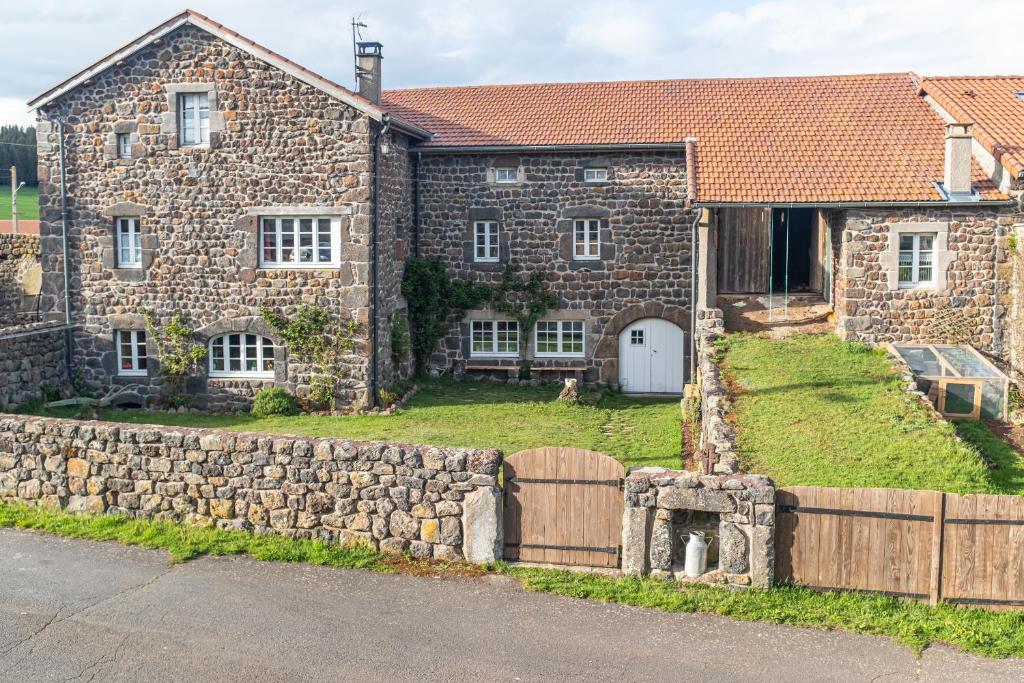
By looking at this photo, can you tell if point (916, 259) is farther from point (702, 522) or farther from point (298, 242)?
point (298, 242)

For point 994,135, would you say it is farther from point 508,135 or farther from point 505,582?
point 505,582

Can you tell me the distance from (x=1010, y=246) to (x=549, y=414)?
9267mm

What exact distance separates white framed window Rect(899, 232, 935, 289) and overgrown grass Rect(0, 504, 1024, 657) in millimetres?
11287

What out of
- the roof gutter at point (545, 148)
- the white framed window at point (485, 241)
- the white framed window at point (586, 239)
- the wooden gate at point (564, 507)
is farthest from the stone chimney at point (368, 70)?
the wooden gate at point (564, 507)

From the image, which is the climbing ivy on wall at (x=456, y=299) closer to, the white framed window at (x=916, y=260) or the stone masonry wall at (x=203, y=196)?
the stone masonry wall at (x=203, y=196)

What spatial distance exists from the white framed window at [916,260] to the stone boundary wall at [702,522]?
11259 millimetres

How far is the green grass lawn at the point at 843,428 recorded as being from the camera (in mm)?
12195

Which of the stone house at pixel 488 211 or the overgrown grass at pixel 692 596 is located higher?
Answer: the stone house at pixel 488 211

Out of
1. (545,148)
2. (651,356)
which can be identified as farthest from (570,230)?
(651,356)

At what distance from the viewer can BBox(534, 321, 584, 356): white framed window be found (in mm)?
23484

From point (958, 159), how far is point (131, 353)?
56.5 feet

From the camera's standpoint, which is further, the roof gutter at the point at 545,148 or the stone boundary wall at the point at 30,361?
the roof gutter at the point at 545,148

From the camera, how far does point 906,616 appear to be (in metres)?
9.36

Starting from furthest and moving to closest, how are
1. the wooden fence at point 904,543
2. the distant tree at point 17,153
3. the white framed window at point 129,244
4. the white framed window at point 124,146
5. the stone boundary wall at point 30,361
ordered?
the distant tree at point 17,153, the white framed window at point 129,244, the white framed window at point 124,146, the stone boundary wall at point 30,361, the wooden fence at point 904,543
